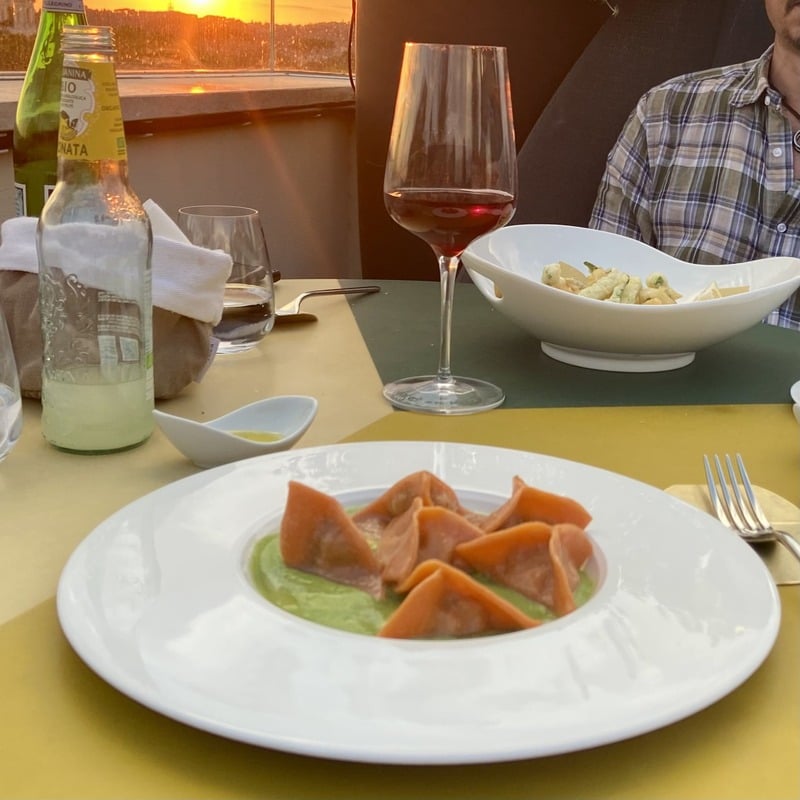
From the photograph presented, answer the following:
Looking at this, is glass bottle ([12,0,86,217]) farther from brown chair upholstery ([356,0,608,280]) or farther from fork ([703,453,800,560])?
brown chair upholstery ([356,0,608,280])

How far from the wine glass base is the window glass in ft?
5.10

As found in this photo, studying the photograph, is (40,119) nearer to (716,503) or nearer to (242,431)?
(242,431)

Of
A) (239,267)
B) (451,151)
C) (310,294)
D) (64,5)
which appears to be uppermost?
(64,5)

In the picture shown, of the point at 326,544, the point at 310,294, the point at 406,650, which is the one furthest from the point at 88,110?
the point at 310,294

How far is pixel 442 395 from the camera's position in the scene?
1055 mm

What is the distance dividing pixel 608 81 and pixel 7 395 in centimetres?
187

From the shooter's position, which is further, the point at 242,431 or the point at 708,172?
the point at 708,172

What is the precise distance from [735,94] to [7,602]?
2.05 meters

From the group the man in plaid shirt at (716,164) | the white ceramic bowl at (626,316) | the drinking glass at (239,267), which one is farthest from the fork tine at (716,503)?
the man in plaid shirt at (716,164)

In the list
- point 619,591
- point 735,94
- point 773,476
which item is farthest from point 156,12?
point 619,591

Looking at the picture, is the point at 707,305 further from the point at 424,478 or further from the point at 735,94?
the point at 735,94

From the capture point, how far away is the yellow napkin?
26.3 inches

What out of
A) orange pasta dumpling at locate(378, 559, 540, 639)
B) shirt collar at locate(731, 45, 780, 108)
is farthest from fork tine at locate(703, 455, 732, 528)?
shirt collar at locate(731, 45, 780, 108)

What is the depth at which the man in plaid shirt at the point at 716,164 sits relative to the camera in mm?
2168
